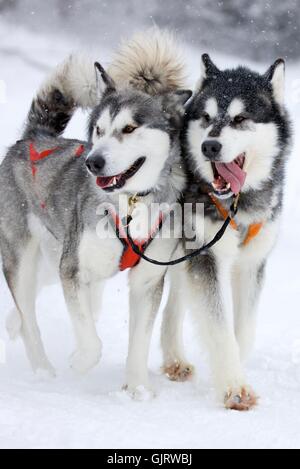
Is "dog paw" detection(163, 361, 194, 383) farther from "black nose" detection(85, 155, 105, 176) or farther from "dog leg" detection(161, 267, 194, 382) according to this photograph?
"black nose" detection(85, 155, 105, 176)

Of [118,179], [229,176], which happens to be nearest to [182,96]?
[229,176]

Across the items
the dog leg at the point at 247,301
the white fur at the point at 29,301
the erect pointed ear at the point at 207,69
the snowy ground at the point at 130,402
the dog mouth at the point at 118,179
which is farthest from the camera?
the white fur at the point at 29,301

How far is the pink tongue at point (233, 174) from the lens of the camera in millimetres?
3744

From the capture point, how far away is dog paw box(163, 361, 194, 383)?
4414mm

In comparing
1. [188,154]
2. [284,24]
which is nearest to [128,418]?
[188,154]

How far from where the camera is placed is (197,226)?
3.85m

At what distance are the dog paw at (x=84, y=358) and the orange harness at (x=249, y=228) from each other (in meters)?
0.93

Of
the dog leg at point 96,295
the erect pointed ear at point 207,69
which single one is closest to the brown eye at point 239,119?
the erect pointed ear at point 207,69

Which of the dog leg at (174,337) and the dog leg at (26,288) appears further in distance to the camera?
the dog leg at (26,288)

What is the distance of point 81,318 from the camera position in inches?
152

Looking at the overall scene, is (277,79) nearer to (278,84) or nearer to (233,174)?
(278,84)

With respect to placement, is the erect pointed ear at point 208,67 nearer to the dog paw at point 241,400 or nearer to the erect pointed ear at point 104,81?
the erect pointed ear at point 104,81

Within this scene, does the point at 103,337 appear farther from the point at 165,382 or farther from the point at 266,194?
the point at 266,194

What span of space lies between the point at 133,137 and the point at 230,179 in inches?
20.8
